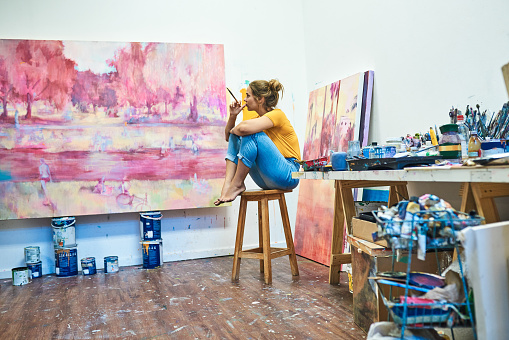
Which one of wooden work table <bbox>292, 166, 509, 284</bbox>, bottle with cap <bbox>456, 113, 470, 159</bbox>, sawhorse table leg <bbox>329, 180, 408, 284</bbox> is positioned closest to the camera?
wooden work table <bbox>292, 166, 509, 284</bbox>

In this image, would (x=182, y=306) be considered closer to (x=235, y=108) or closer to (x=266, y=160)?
(x=266, y=160)

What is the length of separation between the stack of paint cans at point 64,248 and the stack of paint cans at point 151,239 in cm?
52

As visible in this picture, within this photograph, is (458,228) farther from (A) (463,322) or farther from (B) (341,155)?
(B) (341,155)

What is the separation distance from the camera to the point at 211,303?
247 centimetres

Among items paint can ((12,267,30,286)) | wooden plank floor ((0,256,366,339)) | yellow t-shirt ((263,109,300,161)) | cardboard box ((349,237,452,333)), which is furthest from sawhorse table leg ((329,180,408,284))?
paint can ((12,267,30,286))

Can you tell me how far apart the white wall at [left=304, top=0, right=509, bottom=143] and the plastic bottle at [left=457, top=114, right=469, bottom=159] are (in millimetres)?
189

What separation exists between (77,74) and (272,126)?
68.1 inches

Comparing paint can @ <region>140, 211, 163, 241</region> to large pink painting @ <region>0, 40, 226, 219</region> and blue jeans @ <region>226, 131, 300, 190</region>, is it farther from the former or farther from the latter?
blue jeans @ <region>226, 131, 300, 190</region>

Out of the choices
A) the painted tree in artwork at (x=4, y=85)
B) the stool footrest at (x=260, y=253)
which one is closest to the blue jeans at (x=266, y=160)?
the stool footrest at (x=260, y=253)

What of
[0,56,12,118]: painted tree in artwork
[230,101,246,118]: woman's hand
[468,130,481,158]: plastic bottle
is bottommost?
[468,130,481,158]: plastic bottle

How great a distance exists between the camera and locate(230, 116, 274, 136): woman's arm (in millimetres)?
2842

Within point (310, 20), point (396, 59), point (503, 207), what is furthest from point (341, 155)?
point (310, 20)

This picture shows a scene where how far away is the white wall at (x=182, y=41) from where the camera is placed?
11.8 feet

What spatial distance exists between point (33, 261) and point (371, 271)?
2.72 m
